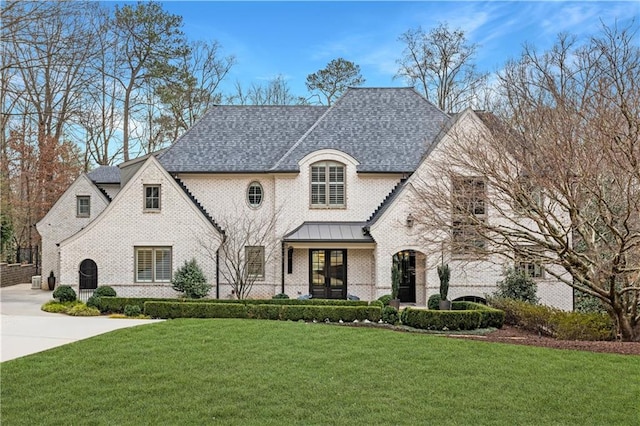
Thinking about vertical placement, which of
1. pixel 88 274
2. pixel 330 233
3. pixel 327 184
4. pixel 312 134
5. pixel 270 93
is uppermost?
pixel 270 93

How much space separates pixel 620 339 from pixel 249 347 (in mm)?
9292

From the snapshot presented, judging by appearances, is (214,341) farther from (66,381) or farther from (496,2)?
(496,2)

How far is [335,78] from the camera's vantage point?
39219 mm

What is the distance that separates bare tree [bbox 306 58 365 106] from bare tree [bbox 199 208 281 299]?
1949 cm

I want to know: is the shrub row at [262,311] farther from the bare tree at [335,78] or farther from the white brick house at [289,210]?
the bare tree at [335,78]

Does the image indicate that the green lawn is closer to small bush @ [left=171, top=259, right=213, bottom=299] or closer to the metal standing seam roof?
small bush @ [left=171, top=259, right=213, bottom=299]

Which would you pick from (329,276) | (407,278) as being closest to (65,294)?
(329,276)

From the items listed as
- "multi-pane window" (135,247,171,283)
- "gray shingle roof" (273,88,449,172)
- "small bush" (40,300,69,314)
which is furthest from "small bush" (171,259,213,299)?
"gray shingle roof" (273,88,449,172)

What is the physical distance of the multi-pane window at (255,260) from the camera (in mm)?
22000

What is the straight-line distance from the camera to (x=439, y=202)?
45.6 feet

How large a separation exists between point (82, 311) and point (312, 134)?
12.2 metres

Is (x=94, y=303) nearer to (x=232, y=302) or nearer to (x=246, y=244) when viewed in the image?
(x=232, y=302)

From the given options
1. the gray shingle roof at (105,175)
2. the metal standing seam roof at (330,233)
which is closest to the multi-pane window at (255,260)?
the metal standing seam roof at (330,233)

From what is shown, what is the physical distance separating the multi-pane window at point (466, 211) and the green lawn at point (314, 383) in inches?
131
